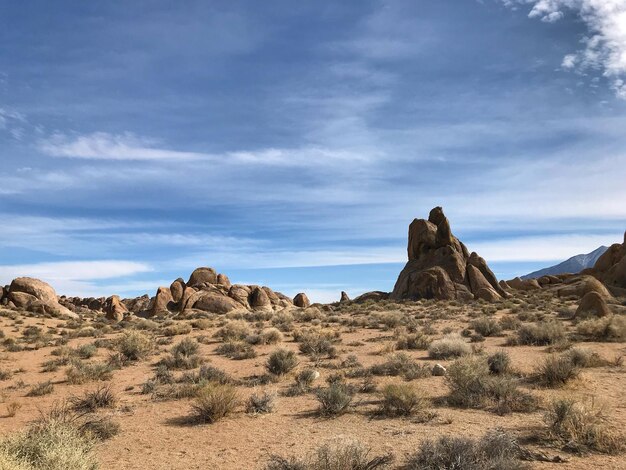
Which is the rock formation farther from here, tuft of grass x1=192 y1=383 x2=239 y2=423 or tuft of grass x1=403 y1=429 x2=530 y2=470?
tuft of grass x1=192 y1=383 x2=239 y2=423

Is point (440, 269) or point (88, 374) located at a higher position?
point (440, 269)

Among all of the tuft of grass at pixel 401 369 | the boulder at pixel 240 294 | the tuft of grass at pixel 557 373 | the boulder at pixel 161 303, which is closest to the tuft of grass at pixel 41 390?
the tuft of grass at pixel 401 369

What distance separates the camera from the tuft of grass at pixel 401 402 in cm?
927

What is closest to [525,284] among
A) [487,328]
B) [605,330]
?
[487,328]

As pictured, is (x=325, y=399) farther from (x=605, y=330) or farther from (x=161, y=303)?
(x=161, y=303)

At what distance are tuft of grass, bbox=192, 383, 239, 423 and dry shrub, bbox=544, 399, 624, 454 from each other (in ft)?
20.4

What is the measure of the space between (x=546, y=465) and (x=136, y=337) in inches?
686

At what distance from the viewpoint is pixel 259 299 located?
48312mm

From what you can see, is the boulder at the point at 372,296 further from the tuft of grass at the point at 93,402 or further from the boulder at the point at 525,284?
the tuft of grass at the point at 93,402

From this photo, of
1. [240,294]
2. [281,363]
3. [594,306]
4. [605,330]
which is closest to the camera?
[281,363]

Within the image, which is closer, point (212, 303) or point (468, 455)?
point (468, 455)

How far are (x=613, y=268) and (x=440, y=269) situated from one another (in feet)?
67.4

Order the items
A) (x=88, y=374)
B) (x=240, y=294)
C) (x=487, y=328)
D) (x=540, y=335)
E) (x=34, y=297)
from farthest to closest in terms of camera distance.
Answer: (x=240, y=294), (x=34, y=297), (x=487, y=328), (x=540, y=335), (x=88, y=374)

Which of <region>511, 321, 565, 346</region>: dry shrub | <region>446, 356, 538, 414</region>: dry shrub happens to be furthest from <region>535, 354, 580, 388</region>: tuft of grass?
<region>511, 321, 565, 346</region>: dry shrub
